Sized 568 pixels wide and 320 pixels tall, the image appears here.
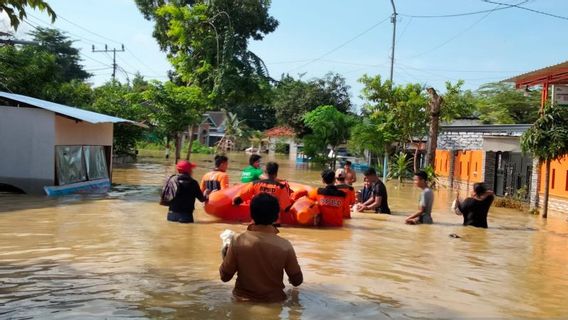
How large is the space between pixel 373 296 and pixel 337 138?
37571 mm

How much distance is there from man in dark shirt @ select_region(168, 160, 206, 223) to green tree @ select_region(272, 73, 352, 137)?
39.4m

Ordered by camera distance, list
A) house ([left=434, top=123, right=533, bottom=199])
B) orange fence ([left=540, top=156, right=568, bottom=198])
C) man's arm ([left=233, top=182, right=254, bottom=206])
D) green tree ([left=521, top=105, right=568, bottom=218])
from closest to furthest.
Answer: man's arm ([left=233, top=182, right=254, bottom=206])
green tree ([left=521, top=105, right=568, bottom=218])
orange fence ([left=540, top=156, right=568, bottom=198])
house ([left=434, top=123, right=533, bottom=199])

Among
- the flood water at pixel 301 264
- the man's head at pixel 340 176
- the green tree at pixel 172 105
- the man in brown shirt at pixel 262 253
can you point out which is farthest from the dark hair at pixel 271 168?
the green tree at pixel 172 105

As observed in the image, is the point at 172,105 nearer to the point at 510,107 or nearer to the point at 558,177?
the point at 558,177

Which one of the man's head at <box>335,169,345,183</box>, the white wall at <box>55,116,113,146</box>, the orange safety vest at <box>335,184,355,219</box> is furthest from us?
the white wall at <box>55,116,113,146</box>

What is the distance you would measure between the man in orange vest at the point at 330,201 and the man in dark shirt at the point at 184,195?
2.33 meters

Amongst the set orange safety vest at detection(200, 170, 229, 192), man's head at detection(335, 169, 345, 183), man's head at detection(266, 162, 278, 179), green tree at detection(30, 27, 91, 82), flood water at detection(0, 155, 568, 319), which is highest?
green tree at detection(30, 27, 91, 82)

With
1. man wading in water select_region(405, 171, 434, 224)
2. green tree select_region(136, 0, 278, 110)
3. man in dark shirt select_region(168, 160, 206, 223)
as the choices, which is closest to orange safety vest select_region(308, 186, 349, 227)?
man wading in water select_region(405, 171, 434, 224)

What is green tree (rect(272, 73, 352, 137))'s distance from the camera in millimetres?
50594

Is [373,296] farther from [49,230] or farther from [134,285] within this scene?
[49,230]

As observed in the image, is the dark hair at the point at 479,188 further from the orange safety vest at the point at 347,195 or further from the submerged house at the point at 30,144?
the submerged house at the point at 30,144

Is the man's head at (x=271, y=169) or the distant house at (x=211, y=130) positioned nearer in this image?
the man's head at (x=271, y=169)

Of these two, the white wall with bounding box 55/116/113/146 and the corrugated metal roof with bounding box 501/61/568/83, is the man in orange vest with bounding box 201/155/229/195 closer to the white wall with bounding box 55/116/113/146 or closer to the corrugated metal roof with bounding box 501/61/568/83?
the white wall with bounding box 55/116/113/146

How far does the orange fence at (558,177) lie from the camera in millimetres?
16766
